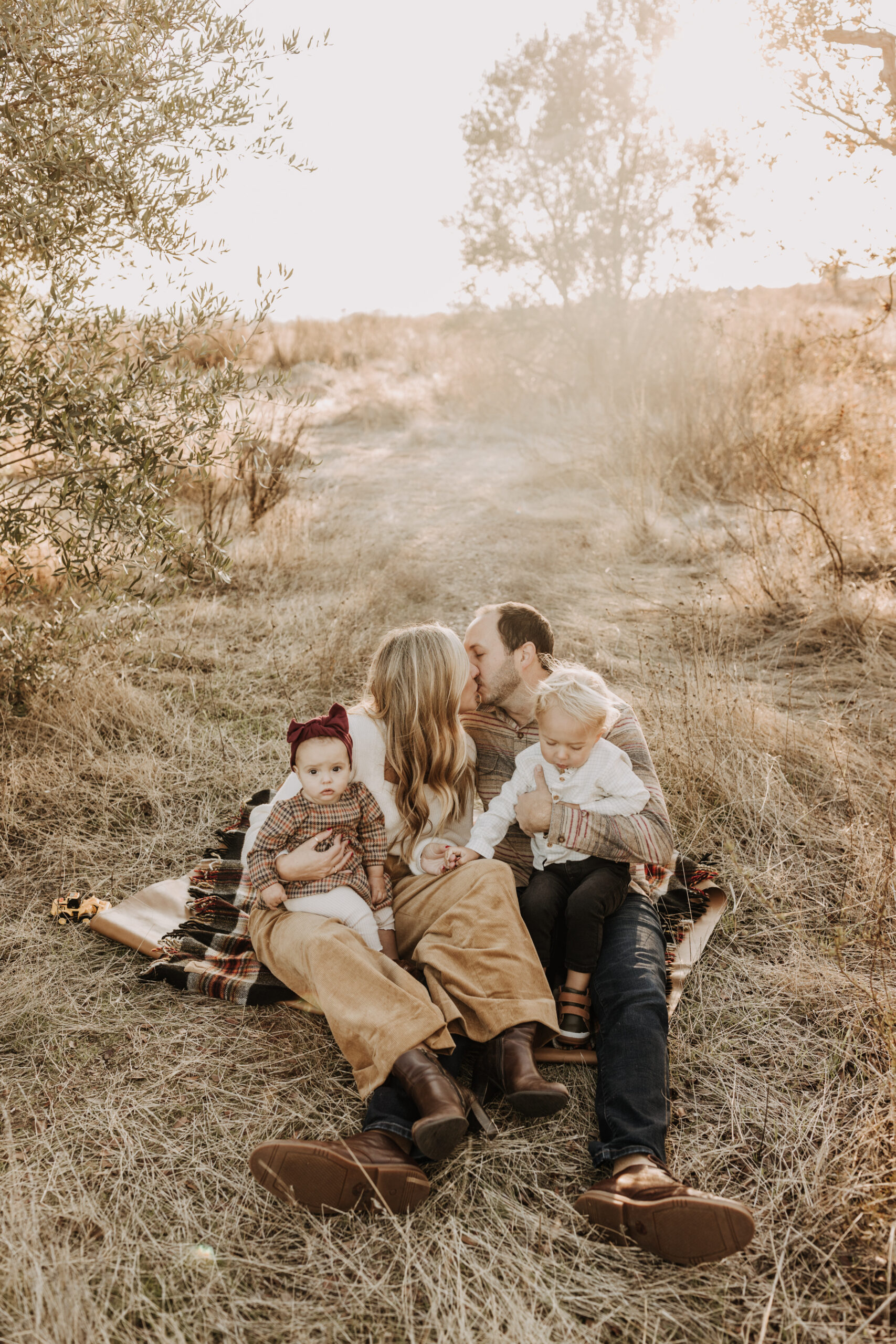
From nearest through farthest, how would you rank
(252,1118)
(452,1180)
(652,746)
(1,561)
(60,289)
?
(452,1180), (252,1118), (60,289), (652,746), (1,561)

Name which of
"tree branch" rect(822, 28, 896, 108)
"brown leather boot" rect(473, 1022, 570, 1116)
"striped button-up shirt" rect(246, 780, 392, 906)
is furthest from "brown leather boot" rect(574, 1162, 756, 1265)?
"tree branch" rect(822, 28, 896, 108)

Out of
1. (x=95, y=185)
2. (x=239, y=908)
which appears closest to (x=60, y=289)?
(x=95, y=185)

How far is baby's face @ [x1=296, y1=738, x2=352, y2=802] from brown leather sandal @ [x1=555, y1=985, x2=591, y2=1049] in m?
0.97

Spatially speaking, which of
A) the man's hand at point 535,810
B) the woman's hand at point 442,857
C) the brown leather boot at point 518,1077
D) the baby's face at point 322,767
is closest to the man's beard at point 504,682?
the man's hand at point 535,810

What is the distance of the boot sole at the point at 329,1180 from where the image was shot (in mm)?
1974

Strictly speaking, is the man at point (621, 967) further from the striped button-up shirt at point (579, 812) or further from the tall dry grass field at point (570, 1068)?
the tall dry grass field at point (570, 1068)

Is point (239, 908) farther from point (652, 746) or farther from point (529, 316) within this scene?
point (529, 316)

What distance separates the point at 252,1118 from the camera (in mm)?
2377

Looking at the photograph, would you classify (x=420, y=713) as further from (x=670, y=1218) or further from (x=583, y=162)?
(x=583, y=162)

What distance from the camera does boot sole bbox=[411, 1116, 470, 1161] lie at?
80.3 inches

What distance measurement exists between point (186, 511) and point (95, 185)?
161 inches

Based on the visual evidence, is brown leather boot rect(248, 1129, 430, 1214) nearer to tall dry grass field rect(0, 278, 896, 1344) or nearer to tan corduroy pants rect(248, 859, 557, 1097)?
tall dry grass field rect(0, 278, 896, 1344)

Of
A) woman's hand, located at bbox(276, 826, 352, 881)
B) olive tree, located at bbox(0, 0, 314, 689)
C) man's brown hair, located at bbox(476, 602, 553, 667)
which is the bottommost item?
woman's hand, located at bbox(276, 826, 352, 881)

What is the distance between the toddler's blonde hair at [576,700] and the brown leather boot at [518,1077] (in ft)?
3.03
